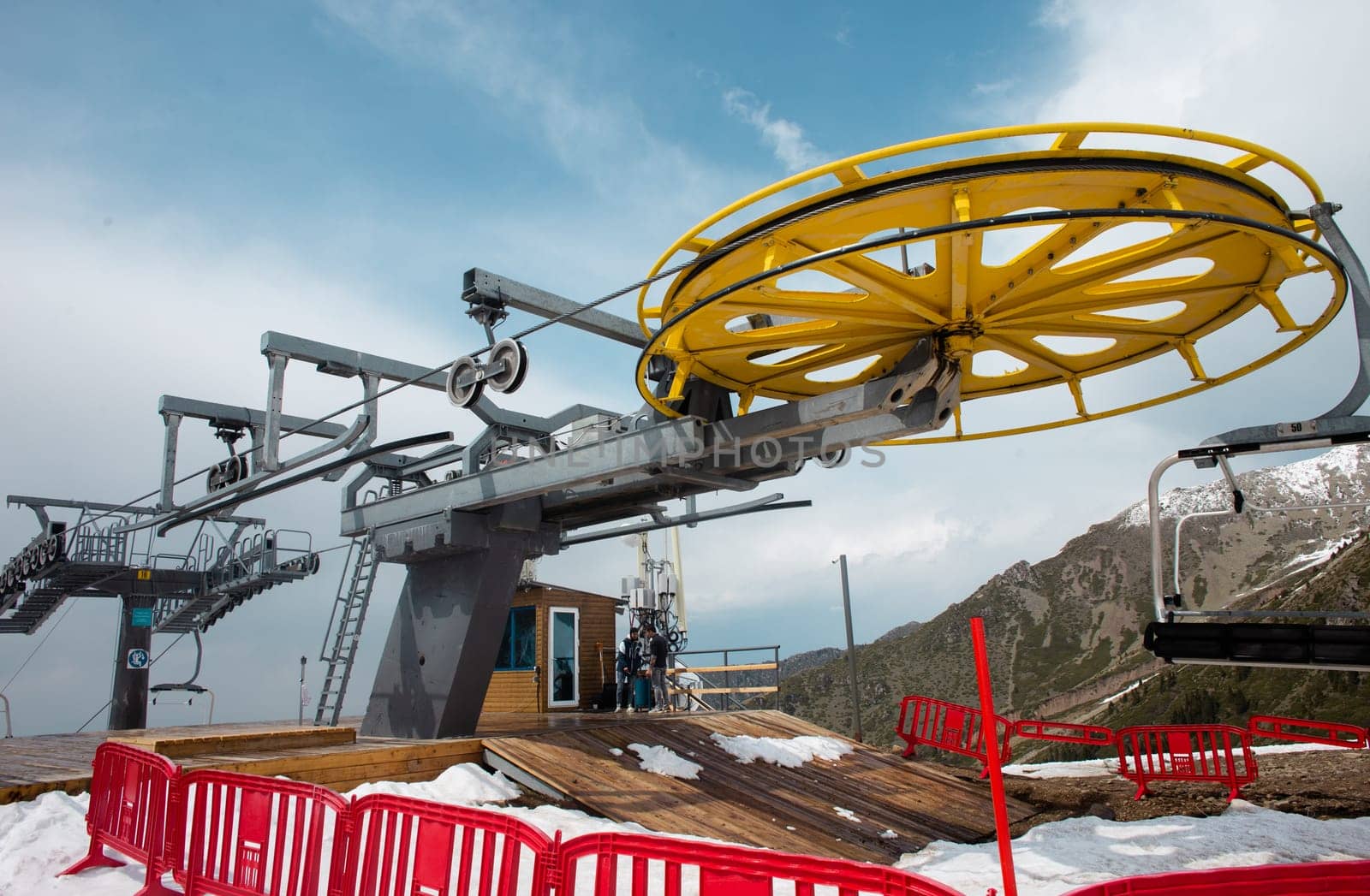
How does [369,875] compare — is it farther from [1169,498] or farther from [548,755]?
[1169,498]

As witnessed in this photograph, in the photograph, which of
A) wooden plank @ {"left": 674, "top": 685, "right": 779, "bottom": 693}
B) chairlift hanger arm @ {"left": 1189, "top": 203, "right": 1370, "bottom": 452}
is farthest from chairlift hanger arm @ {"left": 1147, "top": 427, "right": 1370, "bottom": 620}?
wooden plank @ {"left": 674, "top": 685, "right": 779, "bottom": 693}

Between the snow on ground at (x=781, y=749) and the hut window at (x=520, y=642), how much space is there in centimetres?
570

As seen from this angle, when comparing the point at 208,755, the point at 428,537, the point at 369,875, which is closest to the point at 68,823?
the point at 208,755

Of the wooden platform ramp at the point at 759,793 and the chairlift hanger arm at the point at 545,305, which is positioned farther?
the chairlift hanger arm at the point at 545,305

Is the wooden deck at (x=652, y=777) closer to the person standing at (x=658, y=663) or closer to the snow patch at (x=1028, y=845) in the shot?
the snow patch at (x=1028, y=845)

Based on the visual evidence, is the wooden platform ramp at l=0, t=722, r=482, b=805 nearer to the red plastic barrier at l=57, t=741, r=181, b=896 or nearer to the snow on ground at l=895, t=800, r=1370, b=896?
the red plastic barrier at l=57, t=741, r=181, b=896

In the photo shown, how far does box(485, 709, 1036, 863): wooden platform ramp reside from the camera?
9078mm

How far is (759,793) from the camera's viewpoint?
1048 cm

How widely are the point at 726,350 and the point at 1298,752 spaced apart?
11.6m

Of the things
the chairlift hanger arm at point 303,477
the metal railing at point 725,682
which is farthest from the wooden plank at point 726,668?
the chairlift hanger arm at point 303,477

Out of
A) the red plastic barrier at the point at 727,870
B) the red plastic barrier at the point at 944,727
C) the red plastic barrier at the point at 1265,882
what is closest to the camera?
the red plastic barrier at the point at 1265,882

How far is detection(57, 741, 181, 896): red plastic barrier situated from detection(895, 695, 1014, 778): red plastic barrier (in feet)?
32.5

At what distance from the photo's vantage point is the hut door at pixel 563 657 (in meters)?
17.0

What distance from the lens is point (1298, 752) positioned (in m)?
13.3
